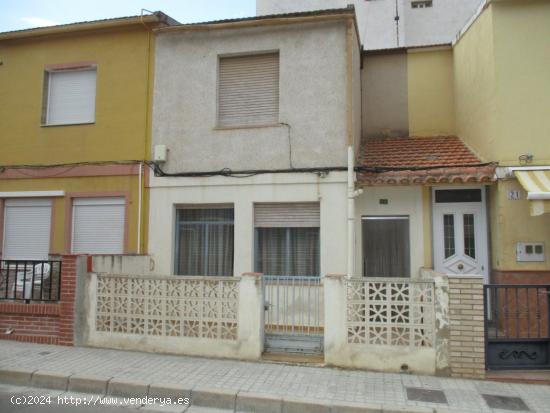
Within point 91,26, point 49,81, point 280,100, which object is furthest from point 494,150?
point 49,81

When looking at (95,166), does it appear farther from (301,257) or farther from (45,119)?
(301,257)

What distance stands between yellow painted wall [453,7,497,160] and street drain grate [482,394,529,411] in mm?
4821

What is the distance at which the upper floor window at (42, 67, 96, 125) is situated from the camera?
35.3 feet

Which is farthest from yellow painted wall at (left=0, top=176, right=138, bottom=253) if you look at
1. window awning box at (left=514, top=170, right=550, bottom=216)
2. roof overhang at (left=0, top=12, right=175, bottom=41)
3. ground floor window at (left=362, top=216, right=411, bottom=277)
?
window awning box at (left=514, top=170, right=550, bottom=216)

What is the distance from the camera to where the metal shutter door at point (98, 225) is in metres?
10.2

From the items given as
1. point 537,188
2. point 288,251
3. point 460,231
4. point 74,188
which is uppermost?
point 74,188

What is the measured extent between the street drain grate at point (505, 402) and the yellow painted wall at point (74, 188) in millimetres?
7400

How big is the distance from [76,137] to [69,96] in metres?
1.17

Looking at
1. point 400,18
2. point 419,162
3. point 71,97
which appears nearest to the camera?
point 419,162

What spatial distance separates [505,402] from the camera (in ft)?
18.9

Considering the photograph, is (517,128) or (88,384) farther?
(517,128)

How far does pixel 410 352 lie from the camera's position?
6789 mm

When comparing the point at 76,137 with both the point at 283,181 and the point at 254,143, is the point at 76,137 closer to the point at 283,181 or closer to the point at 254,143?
the point at 254,143

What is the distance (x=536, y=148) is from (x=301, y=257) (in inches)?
201
